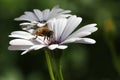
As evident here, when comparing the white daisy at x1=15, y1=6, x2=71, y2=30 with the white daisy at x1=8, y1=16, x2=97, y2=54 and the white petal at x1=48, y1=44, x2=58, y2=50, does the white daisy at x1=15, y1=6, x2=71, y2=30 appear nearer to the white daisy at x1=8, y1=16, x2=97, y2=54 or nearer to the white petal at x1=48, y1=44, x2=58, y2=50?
the white daisy at x1=8, y1=16, x2=97, y2=54

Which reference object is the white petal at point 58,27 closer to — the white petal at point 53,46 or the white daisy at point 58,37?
the white daisy at point 58,37

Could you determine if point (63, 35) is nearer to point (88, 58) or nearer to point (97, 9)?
point (88, 58)

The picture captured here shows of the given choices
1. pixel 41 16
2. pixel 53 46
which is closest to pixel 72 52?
pixel 41 16

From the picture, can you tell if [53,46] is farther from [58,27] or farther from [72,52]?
[72,52]

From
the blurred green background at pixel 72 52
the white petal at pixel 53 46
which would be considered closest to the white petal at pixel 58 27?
the white petal at pixel 53 46

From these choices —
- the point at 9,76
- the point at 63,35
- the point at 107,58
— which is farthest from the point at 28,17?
the point at 107,58

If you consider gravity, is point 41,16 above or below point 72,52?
above

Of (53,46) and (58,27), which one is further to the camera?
(58,27)
